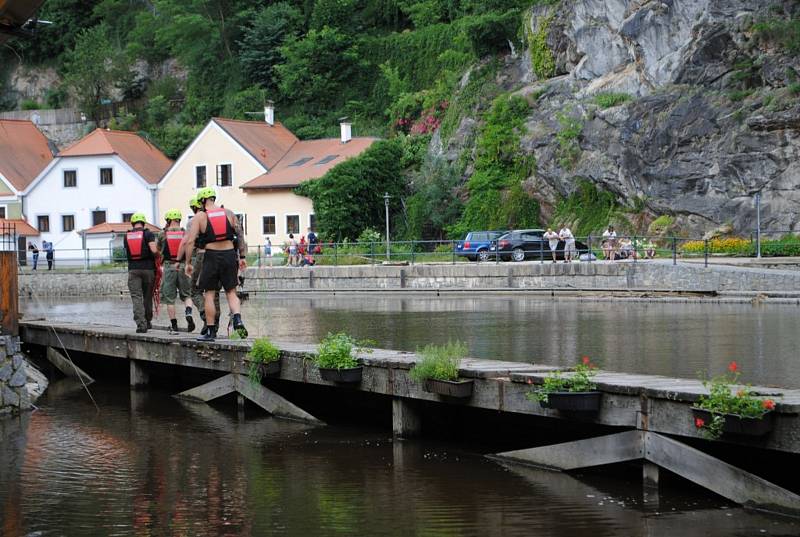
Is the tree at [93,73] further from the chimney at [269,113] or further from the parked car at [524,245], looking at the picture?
the parked car at [524,245]

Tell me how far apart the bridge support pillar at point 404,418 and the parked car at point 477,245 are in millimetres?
32855

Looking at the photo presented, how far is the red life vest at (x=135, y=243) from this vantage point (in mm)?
17547

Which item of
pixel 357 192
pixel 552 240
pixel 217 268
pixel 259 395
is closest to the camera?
pixel 259 395

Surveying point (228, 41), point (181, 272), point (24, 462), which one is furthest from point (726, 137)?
point (228, 41)

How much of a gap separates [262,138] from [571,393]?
58.8 metres

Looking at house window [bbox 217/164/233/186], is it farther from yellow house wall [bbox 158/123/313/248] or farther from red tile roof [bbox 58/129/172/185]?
red tile roof [bbox 58/129/172/185]

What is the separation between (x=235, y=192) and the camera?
66000 millimetres

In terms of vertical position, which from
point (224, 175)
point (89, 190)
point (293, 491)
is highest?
point (224, 175)

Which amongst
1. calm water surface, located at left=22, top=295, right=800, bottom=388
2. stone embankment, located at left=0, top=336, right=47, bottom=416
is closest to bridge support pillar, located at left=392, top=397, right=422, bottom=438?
calm water surface, located at left=22, top=295, right=800, bottom=388

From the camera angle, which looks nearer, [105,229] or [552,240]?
[552,240]

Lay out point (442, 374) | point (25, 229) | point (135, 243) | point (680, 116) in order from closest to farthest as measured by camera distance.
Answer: point (442, 374) → point (135, 243) → point (680, 116) → point (25, 229)

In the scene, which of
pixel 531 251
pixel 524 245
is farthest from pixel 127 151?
pixel 531 251

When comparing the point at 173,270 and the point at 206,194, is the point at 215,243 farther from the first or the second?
the point at 173,270

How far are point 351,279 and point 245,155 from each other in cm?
2355
